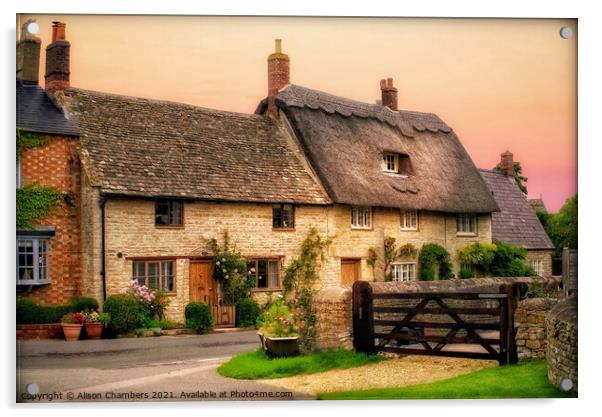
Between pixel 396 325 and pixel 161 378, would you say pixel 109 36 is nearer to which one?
pixel 161 378

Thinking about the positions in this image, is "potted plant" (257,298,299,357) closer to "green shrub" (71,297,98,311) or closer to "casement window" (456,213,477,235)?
"green shrub" (71,297,98,311)

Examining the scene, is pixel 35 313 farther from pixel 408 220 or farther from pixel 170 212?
pixel 408 220

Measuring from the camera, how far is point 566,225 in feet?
45.4

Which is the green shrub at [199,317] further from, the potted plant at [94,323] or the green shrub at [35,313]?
the green shrub at [35,313]

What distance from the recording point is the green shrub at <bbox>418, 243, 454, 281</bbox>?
1700cm

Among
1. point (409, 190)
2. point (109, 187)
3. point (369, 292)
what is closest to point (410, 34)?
point (369, 292)

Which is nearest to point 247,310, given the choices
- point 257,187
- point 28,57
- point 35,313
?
point 257,187

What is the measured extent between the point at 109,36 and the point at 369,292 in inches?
236

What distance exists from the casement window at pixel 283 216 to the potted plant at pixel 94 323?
4.85m

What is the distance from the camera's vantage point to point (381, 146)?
18.9 meters

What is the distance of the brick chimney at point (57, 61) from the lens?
44.1 ft

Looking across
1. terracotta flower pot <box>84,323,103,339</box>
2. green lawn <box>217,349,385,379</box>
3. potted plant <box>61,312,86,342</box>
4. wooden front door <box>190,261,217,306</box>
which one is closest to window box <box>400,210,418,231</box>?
wooden front door <box>190,261,217,306</box>

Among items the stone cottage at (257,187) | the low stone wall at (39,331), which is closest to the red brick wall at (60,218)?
the stone cottage at (257,187)

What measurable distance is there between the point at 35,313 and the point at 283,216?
6.56m
